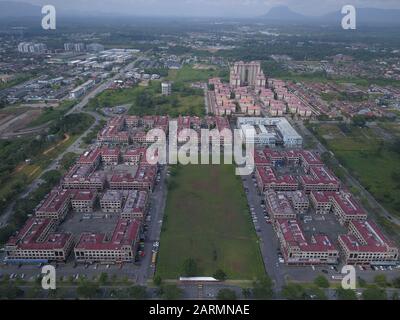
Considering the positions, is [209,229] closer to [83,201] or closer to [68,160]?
[83,201]

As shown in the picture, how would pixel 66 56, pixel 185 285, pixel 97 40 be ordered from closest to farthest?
Result: pixel 185 285
pixel 66 56
pixel 97 40

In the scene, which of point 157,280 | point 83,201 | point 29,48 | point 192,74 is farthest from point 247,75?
point 29,48

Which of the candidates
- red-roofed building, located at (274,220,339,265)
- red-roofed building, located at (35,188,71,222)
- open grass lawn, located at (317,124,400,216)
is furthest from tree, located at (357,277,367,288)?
red-roofed building, located at (35,188,71,222)

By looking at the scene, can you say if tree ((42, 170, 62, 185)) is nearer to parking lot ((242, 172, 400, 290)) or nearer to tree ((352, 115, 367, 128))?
parking lot ((242, 172, 400, 290))

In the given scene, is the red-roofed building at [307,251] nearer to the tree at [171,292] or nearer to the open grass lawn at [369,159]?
the tree at [171,292]

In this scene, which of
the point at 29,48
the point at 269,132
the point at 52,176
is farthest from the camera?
the point at 29,48

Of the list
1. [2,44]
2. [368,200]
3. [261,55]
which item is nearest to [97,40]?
[2,44]
